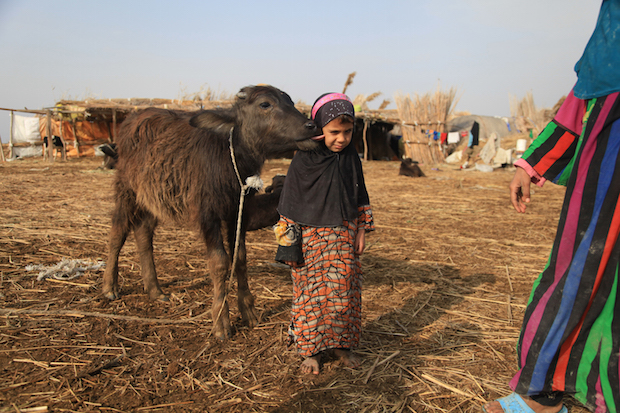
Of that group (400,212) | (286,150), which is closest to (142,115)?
(286,150)

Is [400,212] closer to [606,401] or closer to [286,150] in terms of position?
[286,150]

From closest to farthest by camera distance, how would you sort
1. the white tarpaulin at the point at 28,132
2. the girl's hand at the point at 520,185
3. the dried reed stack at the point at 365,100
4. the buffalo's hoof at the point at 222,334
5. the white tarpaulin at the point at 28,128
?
the girl's hand at the point at 520,185, the buffalo's hoof at the point at 222,334, the white tarpaulin at the point at 28,132, the white tarpaulin at the point at 28,128, the dried reed stack at the point at 365,100

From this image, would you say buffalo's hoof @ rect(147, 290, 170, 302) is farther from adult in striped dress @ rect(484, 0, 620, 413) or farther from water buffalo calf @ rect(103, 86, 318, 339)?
adult in striped dress @ rect(484, 0, 620, 413)

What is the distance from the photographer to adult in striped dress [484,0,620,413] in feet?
5.85

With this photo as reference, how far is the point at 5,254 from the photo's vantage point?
4312mm

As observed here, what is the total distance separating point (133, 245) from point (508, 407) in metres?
4.68

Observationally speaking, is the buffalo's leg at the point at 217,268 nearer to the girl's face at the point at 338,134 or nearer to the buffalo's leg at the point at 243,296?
the buffalo's leg at the point at 243,296

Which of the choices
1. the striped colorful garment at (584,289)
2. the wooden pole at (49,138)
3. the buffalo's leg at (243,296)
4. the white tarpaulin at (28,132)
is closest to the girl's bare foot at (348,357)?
the buffalo's leg at (243,296)

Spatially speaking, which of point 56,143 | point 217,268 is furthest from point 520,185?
point 56,143

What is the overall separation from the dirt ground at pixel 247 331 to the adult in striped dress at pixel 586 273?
0.42 m

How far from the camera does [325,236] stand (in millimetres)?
2557

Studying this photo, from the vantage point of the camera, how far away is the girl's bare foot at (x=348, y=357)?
262 centimetres

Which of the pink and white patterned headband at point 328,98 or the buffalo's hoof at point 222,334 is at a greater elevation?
the pink and white patterned headband at point 328,98

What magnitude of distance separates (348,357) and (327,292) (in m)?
0.50
